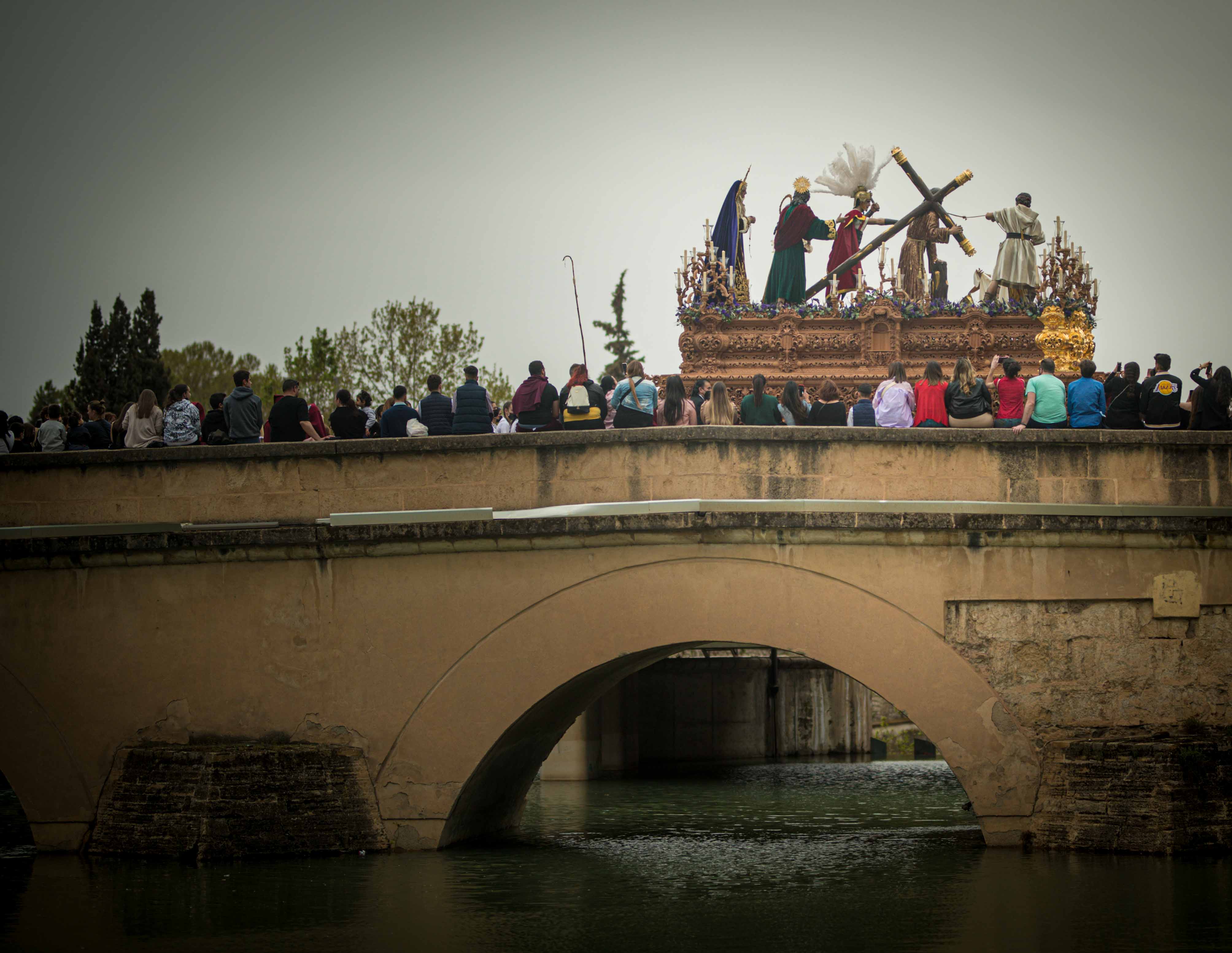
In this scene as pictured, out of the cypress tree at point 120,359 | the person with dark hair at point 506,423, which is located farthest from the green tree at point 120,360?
the person with dark hair at point 506,423

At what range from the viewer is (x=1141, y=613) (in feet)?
41.9

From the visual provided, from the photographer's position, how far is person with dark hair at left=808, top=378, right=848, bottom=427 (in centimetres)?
1501

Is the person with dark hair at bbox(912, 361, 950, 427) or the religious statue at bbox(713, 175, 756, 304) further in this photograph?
the religious statue at bbox(713, 175, 756, 304)

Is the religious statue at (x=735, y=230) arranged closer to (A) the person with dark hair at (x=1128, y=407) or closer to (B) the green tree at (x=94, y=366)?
(A) the person with dark hair at (x=1128, y=407)

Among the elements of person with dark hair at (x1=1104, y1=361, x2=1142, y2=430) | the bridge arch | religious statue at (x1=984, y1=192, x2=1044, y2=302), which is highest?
religious statue at (x1=984, y1=192, x2=1044, y2=302)

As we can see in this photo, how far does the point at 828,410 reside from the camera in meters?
15.0

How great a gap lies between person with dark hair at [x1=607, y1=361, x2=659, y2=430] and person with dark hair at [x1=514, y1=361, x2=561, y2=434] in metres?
0.60

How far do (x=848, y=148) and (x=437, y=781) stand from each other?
19.3m

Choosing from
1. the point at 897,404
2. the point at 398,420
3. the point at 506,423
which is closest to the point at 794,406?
the point at 897,404

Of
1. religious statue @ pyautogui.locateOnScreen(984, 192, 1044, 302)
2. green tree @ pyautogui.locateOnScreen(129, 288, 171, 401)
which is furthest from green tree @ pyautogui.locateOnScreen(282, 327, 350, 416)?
religious statue @ pyautogui.locateOnScreen(984, 192, 1044, 302)

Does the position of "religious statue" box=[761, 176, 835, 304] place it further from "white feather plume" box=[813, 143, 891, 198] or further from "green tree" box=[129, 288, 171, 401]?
"green tree" box=[129, 288, 171, 401]

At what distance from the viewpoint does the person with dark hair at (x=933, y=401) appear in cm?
1429

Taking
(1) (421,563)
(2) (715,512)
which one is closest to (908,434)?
(2) (715,512)

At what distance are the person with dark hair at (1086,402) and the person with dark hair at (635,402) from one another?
4053 millimetres
